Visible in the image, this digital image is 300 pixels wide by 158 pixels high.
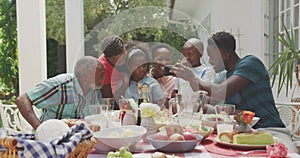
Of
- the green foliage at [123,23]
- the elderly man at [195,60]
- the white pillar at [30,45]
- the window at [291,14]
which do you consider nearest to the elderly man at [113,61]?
the green foliage at [123,23]

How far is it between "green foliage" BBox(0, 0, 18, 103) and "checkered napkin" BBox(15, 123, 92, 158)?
13.4 feet

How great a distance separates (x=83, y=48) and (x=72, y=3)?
1.53 feet

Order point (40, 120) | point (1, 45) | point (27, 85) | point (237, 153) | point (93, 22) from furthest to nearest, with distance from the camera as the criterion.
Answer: point (1, 45) → point (93, 22) → point (27, 85) → point (40, 120) → point (237, 153)

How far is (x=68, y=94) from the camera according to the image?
1963 millimetres

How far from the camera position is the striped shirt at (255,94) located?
6.70 ft

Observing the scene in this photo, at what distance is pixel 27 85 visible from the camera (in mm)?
3490

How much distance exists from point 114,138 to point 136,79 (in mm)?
915

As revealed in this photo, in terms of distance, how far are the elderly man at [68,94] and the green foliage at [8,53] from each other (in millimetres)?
2942

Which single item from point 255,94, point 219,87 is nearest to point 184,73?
point 219,87

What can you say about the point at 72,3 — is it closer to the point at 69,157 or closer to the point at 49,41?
the point at 49,41

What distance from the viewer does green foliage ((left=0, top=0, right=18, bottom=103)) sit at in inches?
185

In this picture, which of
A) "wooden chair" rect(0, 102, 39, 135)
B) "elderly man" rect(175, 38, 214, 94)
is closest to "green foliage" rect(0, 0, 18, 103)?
"wooden chair" rect(0, 102, 39, 135)

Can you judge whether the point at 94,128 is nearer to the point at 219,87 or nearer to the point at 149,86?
the point at 149,86

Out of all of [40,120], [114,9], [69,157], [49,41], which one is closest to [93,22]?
[114,9]
